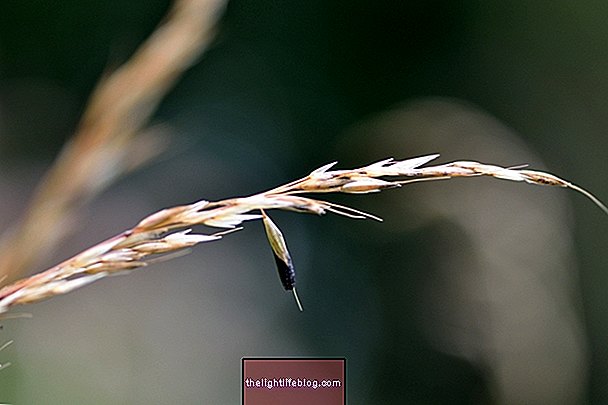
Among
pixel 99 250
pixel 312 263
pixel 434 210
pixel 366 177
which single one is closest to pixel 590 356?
pixel 434 210

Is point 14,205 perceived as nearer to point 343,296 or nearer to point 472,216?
point 343,296

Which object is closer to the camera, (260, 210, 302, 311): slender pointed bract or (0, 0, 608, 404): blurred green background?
(260, 210, 302, 311): slender pointed bract

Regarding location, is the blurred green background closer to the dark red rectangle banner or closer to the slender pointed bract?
the dark red rectangle banner

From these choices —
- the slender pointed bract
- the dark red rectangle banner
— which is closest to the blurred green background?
the dark red rectangle banner

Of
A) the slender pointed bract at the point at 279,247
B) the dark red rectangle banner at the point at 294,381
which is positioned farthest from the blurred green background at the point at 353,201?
the slender pointed bract at the point at 279,247

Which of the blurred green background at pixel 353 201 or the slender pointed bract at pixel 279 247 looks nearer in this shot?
the slender pointed bract at pixel 279 247

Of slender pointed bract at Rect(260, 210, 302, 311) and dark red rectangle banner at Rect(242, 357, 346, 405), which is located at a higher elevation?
slender pointed bract at Rect(260, 210, 302, 311)

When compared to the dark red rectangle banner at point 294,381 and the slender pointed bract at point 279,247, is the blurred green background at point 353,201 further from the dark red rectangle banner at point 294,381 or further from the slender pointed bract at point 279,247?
the slender pointed bract at point 279,247

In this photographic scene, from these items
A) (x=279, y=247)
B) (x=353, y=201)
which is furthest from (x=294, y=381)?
(x=279, y=247)

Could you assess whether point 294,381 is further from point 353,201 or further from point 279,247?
point 279,247
